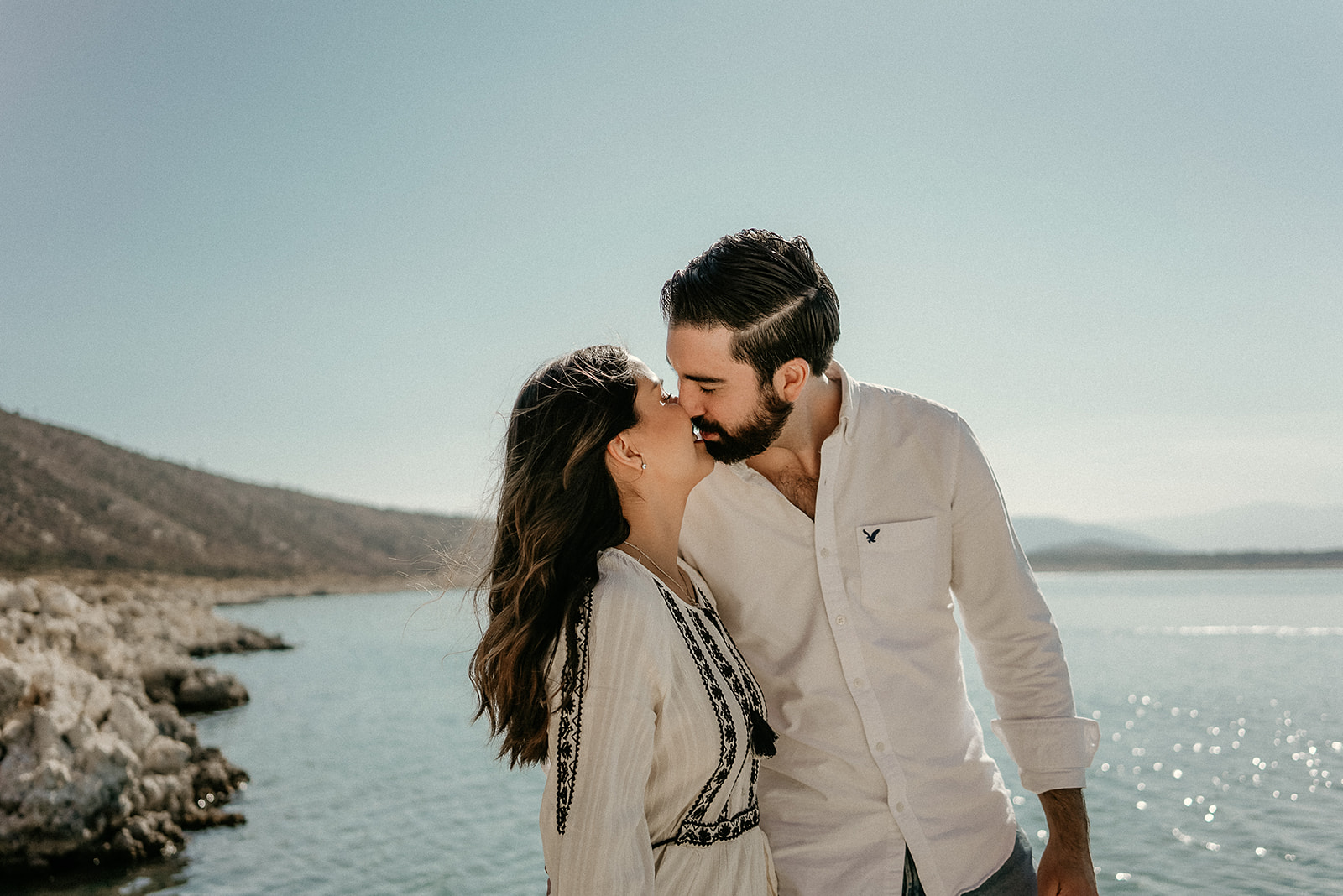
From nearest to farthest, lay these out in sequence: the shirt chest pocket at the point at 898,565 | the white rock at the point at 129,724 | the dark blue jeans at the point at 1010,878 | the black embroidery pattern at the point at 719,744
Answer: the black embroidery pattern at the point at 719,744
the dark blue jeans at the point at 1010,878
the shirt chest pocket at the point at 898,565
the white rock at the point at 129,724

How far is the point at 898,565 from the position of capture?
8.02 feet

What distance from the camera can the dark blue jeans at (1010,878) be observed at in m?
2.31

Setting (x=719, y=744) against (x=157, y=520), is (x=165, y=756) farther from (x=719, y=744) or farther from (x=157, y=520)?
(x=157, y=520)

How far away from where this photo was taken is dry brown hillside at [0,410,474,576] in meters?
41.7

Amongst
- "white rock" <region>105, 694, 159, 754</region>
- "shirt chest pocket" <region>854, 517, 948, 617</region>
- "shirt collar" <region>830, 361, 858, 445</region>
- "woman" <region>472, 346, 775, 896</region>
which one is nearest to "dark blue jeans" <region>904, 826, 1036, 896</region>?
"woman" <region>472, 346, 775, 896</region>

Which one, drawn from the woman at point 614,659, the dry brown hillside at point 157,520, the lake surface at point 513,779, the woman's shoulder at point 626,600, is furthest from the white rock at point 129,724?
the dry brown hillside at point 157,520

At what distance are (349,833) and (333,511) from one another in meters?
59.2

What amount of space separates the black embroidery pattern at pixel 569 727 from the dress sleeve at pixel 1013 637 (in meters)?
1.14

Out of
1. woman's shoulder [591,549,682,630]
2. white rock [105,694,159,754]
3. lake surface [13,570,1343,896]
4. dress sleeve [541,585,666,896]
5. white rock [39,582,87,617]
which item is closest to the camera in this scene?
dress sleeve [541,585,666,896]

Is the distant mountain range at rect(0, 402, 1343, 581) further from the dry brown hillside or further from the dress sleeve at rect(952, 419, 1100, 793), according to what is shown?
the dress sleeve at rect(952, 419, 1100, 793)

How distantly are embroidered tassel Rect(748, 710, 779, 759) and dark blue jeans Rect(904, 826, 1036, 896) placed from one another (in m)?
0.47

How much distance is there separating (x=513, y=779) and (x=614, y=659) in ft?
42.6

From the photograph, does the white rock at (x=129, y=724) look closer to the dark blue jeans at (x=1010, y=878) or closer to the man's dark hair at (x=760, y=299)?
the man's dark hair at (x=760, y=299)

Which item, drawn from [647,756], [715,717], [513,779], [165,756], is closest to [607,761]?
[647,756]
